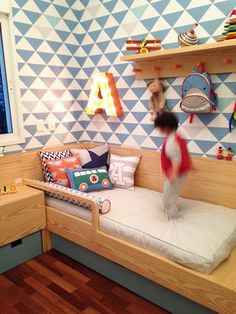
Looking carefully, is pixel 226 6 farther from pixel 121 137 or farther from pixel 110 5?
pixel 121 137

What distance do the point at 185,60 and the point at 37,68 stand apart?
54.3 inches

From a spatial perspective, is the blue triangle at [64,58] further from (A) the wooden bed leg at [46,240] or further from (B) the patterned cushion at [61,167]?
(A) the wooden bed leg at [46,240]

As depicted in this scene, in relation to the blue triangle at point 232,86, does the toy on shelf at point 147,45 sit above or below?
above

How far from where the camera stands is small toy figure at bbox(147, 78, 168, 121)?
2.34m

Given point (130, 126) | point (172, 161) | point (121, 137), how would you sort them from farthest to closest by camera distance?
1. point (121, 137)
2. point (130, 126)
3. point (172, 161)

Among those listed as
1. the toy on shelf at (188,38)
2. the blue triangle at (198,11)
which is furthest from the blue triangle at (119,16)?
the toy on shelf at (188,38)

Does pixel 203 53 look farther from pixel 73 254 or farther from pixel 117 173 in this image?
pixel 73 254

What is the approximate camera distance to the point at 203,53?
6.84 ft

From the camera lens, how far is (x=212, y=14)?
203 centimetres

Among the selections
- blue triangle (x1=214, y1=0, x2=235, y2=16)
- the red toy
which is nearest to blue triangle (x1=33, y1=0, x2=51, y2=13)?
blue triangle (x1=214, y1=0, x2=235, y2=16)

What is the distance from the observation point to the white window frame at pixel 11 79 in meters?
2.42

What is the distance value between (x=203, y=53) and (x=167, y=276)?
1.57 m

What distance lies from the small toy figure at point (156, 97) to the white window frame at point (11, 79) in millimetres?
1194

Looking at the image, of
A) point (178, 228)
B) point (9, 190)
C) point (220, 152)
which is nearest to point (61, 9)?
point (9, 190)
